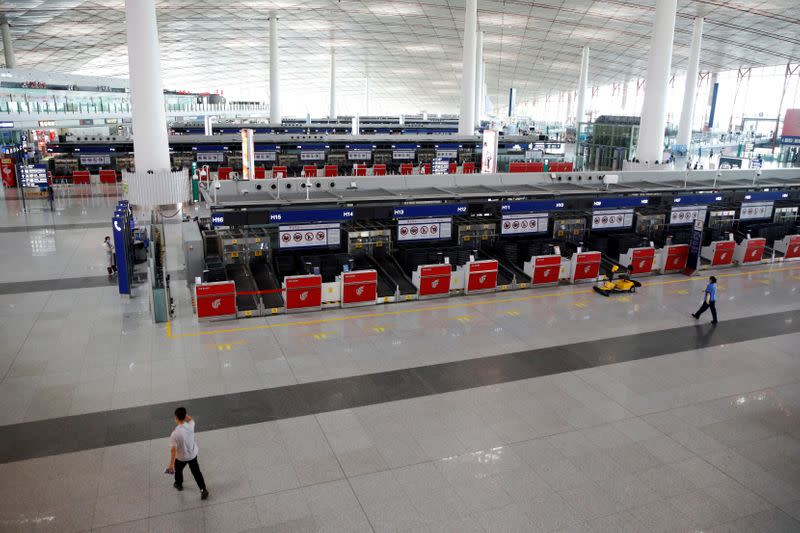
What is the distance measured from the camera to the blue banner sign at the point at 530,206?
17641 millimetres

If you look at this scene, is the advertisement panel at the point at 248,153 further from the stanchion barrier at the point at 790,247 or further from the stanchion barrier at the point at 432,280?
the stanchion barrier at the point at 790,247

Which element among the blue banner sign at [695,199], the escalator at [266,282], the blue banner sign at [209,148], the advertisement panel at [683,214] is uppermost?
the blue banner sign at [209,148]

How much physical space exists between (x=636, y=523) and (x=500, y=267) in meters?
11.7

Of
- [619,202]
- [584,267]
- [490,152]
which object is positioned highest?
[490,152]

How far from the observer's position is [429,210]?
54.5 ft

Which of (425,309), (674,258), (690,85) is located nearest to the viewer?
(425,309)

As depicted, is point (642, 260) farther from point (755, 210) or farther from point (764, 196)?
point (755, 210)

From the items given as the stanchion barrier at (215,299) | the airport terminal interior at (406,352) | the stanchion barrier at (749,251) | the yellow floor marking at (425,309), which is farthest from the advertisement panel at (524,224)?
the stanchion barrier at (215,299)

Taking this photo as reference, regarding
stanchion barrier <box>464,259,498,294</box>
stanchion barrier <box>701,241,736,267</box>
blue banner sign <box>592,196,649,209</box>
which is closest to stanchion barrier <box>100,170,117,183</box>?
stanchion barrier <box>464,259,498,294</box>

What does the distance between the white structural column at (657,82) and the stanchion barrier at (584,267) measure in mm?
12530

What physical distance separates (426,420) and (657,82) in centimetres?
2320

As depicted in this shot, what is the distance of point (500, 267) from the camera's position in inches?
715

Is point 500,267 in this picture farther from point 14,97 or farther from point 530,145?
point 14,97

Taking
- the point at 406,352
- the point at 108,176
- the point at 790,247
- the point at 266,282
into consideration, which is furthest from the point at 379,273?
the point at 108,176
